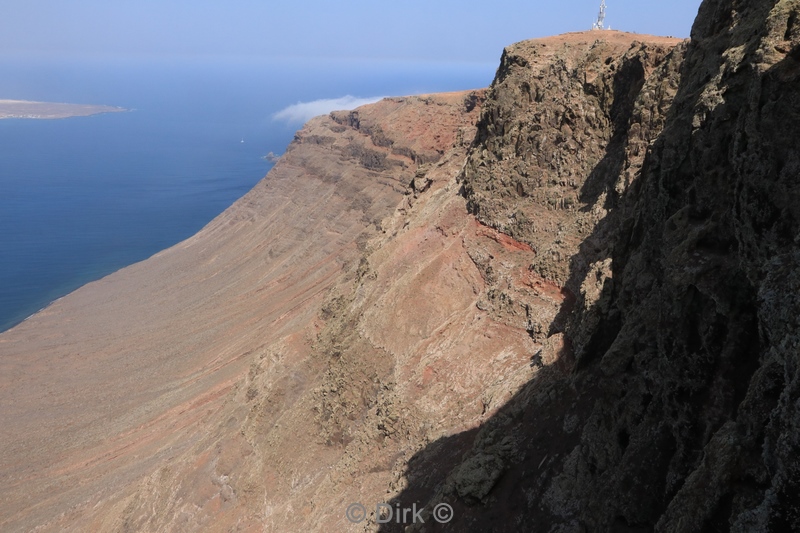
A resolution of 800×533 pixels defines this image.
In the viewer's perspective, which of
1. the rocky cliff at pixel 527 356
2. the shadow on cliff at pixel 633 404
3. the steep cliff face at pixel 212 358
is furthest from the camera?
the steep cliff face at pixel 212 358

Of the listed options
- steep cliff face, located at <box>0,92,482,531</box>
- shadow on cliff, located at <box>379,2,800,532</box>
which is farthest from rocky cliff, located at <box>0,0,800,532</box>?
steep cliff face, located at <box>0,92,482,531</box>

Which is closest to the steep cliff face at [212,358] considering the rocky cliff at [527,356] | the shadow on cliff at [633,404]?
the rocky cliff at [527,356]

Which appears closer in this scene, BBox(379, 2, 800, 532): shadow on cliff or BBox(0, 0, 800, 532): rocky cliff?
BBox(0, 0, 800, 532): rocky cliff

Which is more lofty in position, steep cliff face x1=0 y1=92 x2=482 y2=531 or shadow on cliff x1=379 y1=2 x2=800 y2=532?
shadow on cliff x1=379 y1=2 x2=800 y2=532

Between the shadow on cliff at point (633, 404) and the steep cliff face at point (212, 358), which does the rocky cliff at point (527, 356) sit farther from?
the steep cliff face at point (212, 358)

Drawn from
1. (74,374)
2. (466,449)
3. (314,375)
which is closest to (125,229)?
(74,374)

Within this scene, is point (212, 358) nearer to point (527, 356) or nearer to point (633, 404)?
point (527, 356)

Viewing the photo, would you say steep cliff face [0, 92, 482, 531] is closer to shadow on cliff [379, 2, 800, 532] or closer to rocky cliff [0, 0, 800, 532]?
rocky cliff [0, 0, 800, 532]

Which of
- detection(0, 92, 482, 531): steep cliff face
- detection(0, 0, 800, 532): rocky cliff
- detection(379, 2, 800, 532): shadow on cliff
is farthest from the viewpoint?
detection(0, 92, 482, 531): steep cliff face
